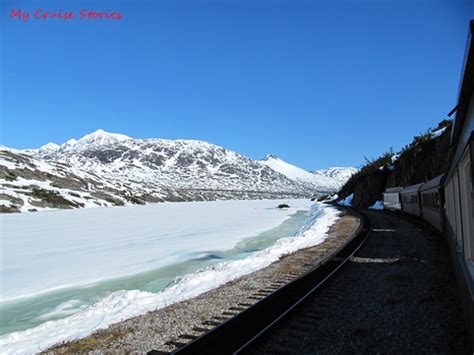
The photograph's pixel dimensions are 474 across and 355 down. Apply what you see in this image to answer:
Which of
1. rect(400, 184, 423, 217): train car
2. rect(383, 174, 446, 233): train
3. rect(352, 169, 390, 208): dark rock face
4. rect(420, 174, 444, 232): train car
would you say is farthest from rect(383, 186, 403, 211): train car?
rect(352, 169, 390, 208): dark rock face

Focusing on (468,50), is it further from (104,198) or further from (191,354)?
(104,198)

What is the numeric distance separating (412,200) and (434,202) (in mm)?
12410

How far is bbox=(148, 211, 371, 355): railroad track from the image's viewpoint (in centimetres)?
598

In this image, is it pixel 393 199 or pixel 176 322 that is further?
pixel 393 199

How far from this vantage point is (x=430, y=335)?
654 cm

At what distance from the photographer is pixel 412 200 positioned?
3219 centimetres

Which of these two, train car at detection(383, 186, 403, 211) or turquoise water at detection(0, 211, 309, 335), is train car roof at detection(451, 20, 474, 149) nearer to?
turquoise water at detection(0, 211, 309, 335)

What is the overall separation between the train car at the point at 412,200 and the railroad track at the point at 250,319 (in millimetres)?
20002

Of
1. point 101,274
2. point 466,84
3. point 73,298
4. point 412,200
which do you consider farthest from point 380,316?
point 412,200

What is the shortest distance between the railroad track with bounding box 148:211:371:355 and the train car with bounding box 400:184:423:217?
20.0 m

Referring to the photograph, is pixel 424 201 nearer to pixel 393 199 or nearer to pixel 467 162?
pixel 393 199

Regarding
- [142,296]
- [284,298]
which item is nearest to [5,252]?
[142,296]

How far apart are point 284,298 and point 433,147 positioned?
154 ft

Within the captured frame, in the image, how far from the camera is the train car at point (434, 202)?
58.0ft
